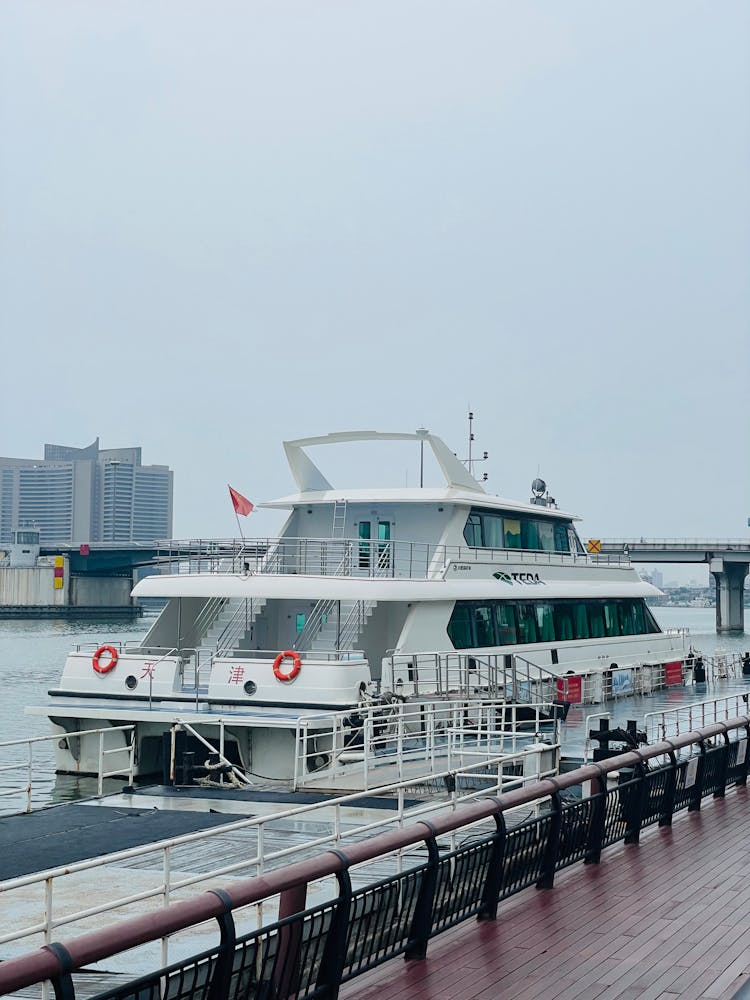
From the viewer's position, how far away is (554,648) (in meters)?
27.1

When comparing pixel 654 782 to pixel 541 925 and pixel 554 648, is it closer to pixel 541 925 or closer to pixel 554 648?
pixel 541 925

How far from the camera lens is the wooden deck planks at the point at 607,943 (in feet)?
23.8

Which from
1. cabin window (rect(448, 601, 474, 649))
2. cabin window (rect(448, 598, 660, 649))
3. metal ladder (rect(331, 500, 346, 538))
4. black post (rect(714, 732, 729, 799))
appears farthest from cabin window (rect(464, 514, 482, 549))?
black post (rect(714, 732, 729, 799))

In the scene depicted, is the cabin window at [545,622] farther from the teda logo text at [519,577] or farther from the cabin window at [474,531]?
the cabin window at [474,531]

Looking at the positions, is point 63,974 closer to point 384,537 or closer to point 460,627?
point 460,627

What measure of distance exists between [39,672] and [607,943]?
5115 cm

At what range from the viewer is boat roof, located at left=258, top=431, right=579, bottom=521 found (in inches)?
996

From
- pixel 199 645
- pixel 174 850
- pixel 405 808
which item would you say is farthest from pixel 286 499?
pixel 174 850

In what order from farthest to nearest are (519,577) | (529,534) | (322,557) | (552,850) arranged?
(529,534), (519,577), (322,557), (552,850)

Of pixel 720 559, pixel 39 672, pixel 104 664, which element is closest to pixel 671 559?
pixel 720 559

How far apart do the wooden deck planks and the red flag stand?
15.1 meters

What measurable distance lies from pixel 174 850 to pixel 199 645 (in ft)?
36.6

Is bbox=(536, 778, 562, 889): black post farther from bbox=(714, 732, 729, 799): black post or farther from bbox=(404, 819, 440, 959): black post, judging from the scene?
bbox=(714, 732, 729, 799): black post

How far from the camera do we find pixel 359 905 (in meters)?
7.51
